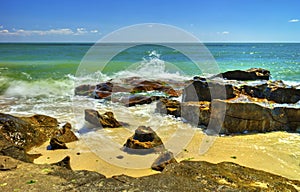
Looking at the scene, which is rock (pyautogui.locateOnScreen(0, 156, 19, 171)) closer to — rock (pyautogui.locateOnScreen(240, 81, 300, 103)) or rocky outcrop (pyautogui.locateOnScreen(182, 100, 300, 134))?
rocky outcrop (pyautogui.locateOnScreen(182, 100, 300, 134))

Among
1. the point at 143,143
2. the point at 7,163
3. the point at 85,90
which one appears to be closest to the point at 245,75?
the point at 85,90

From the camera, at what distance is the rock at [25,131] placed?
20.1 feet

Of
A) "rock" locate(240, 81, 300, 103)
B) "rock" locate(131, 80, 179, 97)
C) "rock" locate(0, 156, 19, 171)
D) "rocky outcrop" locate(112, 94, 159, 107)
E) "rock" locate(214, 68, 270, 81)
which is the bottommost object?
"rocky outcrop" locate(112, 94, 159, 107)

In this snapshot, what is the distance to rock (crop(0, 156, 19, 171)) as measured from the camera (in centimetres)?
425

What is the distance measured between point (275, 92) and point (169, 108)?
3.42 metres

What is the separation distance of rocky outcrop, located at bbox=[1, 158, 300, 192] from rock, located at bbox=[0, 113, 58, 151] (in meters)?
1.83

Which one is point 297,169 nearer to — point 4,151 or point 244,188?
point 244,188

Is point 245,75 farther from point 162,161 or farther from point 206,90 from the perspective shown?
point 162,161

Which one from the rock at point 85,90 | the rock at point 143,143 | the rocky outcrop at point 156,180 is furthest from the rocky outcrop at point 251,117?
the rock at point 85,90

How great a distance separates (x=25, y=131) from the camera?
253 inches

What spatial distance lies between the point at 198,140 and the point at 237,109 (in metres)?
1.51

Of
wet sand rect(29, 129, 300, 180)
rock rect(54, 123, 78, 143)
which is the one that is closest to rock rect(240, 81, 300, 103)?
wet sand rect(29, 129, 300, 180)

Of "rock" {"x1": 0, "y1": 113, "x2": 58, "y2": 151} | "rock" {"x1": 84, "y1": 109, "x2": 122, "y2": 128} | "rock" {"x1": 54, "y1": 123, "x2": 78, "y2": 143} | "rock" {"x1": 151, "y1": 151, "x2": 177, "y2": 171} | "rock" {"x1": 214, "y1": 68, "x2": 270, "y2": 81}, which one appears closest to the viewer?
"rock" {"x1": 151, "y1": 151, "x2": 177, "y2": 171}

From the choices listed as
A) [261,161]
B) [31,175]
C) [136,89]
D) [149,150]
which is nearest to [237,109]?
[261,161]
